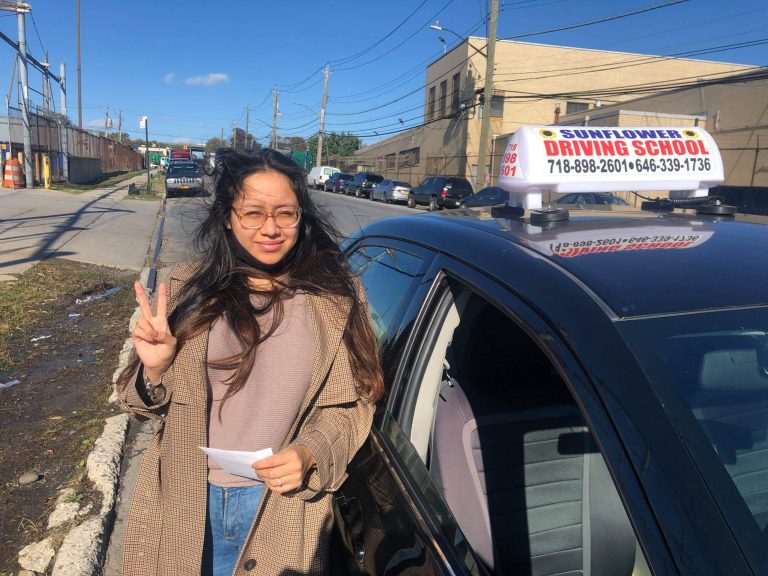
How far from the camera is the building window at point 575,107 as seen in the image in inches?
1581

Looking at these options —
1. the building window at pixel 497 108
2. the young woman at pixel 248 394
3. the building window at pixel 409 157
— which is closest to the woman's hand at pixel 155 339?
the young woman at pixel 248 394

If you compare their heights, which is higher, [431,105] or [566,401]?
[431,105]

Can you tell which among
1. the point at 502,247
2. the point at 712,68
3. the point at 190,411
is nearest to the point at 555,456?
the point at 502,247

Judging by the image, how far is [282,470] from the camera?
1.58 metres

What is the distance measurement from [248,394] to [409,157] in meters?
50.6

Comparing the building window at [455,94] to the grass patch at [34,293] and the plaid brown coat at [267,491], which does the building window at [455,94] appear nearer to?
the grass patch at [34,293]

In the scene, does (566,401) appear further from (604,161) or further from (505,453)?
(604,161)

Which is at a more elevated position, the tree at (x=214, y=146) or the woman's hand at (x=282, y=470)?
the tree at (x=214, y=146)

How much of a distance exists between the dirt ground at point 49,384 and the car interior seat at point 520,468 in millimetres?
2275

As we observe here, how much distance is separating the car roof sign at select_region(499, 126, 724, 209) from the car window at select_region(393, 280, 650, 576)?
1.43 feet

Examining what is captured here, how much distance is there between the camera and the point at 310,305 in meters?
1.82

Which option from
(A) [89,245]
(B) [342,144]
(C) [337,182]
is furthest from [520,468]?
(B) [342,144]

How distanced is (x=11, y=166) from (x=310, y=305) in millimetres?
26888

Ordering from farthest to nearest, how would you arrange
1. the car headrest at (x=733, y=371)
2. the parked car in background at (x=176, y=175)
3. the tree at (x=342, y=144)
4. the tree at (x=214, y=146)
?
1. the tree at (x=342, y=144)
2. the parked car in background at (x=176, y=175)
3. the tree at (x=214, y=146)
4. the car headrest at (x=733, y=371)
